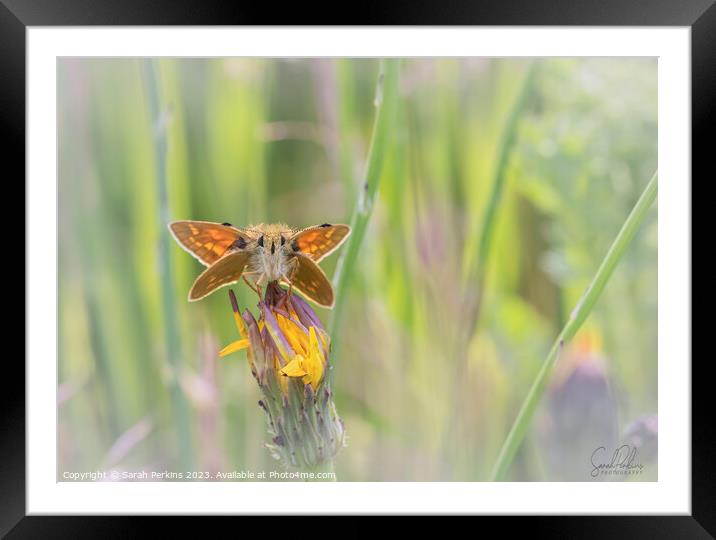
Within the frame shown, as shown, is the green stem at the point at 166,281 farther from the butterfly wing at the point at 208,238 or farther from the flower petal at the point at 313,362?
the flower petal at the point at 313,362

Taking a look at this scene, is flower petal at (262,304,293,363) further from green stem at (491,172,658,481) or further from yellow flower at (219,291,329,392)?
green stem at (491,172,658,481)

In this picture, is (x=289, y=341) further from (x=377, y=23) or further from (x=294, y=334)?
(x=377, y=23)

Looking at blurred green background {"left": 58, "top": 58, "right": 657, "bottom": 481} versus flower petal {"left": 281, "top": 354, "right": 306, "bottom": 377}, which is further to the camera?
blurred green background {"left": 58, "top": 58, "right": 657, "bottom": 481}

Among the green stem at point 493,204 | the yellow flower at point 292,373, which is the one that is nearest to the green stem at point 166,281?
the yellow flower at point 292,373
